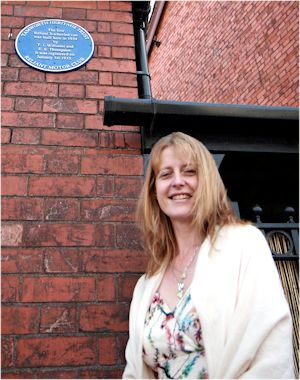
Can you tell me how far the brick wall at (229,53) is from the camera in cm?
521

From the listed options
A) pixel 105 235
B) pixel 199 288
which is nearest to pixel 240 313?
pixel 199 288

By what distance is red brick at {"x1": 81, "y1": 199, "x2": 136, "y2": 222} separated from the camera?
211 centimetres

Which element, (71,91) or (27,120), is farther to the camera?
(71,91)

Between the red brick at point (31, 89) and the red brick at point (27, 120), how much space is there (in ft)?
0.45

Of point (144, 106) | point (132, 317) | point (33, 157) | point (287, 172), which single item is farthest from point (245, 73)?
point (132, 317)

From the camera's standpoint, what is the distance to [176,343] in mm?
1484

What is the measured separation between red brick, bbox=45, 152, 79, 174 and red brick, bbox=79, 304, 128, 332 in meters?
0.72

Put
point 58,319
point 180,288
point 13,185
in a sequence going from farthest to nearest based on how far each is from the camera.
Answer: point 13,185 → point 58,319 → point 180,288

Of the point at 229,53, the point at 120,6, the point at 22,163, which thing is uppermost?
the point at 229,53

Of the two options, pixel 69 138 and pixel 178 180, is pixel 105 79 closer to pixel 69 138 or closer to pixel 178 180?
pixel 69 138

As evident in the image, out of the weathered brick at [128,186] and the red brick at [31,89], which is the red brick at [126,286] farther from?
the red brick at [31,89]

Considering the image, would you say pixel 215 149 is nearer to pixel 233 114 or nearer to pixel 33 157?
pixel 233 114

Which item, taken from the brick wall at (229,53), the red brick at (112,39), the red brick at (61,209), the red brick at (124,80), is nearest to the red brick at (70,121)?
the red brick at (124,80)

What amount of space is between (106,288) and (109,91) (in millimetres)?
1154
